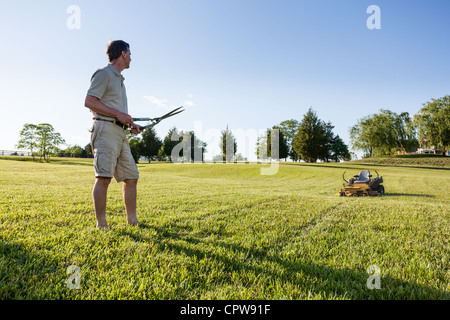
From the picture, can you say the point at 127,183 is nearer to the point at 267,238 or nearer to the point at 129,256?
the point at 129,256

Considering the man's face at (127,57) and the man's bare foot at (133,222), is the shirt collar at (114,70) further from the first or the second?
the man's bare foot at (133,222)

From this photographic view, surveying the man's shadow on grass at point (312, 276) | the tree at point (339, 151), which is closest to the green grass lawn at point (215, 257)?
the man's shadow on grass at point (312, 276)

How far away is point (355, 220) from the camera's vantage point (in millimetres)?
4270

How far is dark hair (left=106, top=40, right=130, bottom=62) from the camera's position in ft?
11.0

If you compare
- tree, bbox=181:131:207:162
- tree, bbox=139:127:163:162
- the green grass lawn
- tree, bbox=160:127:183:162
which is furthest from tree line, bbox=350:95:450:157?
the green grass lawn

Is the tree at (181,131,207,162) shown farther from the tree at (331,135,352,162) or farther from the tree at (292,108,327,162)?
the tree at (331,135,352,162)

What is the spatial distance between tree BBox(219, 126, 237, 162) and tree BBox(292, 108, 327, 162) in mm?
16217

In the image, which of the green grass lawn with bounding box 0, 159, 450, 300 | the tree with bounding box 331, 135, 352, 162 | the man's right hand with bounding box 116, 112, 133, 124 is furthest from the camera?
the tree with bounding box 331, 135, 352, 162

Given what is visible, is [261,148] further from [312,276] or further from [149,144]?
[312,276]

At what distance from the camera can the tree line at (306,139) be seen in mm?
50812

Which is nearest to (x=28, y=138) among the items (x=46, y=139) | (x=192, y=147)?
(x=46, y=139)

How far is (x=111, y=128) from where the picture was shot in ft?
10.3

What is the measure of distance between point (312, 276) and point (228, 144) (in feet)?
193
